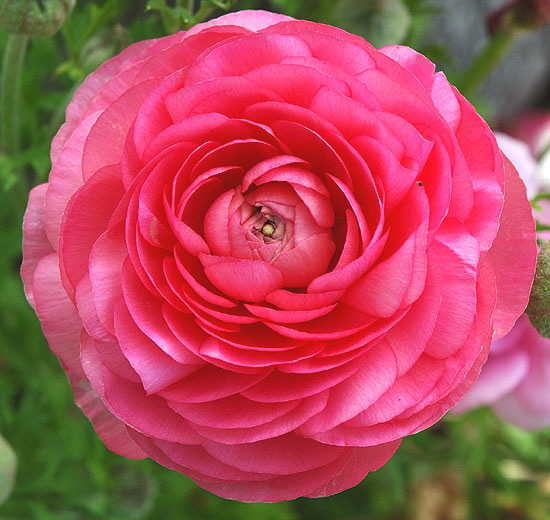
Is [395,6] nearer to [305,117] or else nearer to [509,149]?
[509,149]

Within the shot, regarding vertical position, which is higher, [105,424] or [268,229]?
[268,229]

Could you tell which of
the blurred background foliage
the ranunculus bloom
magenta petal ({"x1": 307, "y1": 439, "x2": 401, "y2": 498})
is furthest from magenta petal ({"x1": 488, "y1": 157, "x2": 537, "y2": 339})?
the blurred background foliage

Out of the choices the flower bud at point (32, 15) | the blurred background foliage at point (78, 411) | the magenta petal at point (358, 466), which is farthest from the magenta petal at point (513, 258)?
the flower bud at point (32, 15)

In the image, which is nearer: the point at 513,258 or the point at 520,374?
the point at 513,258

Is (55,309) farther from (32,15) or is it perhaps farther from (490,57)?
(490,57)

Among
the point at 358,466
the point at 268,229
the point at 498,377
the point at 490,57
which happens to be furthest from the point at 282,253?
the point at 490,57

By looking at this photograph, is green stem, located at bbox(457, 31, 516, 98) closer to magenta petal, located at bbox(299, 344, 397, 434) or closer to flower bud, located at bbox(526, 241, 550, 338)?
flower bud, located at bbox(526, 241, 550, 338)
